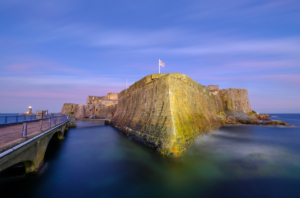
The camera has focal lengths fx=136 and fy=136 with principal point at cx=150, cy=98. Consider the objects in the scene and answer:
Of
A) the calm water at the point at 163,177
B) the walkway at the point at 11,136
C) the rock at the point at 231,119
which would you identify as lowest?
the calm water at the point at 163,177

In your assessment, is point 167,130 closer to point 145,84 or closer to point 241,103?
point 145,84

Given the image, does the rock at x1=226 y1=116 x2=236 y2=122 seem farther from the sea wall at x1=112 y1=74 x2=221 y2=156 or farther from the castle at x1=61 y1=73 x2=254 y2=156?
the sea wall at x1=112 y1=74 x2=221 y2=156

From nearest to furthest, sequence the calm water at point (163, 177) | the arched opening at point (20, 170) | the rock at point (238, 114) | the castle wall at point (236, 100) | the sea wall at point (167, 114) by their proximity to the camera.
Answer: the calm water at point (163, 177), the arched opening at point (20, 170), the sea wall at point (167, 114), the rock at point (238, 114), the castle wall at point (236, 100)

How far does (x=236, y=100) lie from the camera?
3528 centimetres

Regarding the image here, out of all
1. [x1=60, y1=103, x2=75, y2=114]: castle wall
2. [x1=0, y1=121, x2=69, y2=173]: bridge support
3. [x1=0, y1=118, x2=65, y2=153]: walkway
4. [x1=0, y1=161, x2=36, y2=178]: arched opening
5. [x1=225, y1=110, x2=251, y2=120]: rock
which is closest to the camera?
[x1=0, y1=121, x2=69, y2=173]: bridge support

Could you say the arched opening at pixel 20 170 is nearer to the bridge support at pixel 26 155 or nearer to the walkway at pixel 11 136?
the bridge support at pixel 26 155

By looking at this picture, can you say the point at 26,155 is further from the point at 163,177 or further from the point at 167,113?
the point at 167,113

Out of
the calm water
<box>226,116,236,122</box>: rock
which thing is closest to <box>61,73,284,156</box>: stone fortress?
the calm water

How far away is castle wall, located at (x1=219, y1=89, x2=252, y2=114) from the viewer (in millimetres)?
35156

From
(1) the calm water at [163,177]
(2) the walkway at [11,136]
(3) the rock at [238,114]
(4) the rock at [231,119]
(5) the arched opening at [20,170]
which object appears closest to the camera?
(2) the walkway at [11,136]

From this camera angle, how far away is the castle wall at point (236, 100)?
35156 millimetres

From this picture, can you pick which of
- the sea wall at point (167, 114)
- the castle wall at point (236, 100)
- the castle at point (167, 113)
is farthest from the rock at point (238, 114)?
the sea wall at point (167, 114)

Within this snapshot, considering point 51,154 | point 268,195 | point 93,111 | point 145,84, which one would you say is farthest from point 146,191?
point 93,111

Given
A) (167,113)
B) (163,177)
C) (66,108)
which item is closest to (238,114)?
(167,113)
